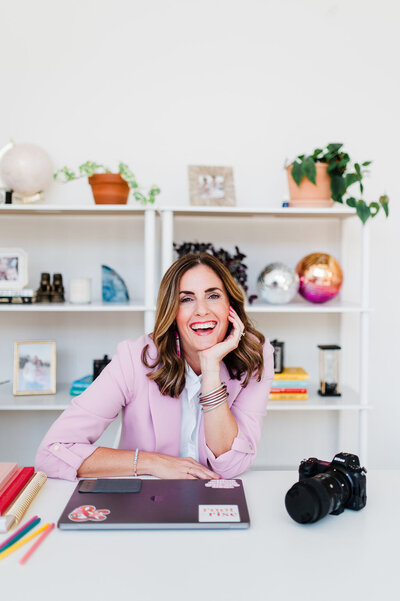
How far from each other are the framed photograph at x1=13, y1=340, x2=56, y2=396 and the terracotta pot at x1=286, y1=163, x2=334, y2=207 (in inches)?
53.0

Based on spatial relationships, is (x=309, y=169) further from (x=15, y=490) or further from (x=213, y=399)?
(x=15, y=490)

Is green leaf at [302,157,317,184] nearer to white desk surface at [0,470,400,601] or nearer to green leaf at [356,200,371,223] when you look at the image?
green leaf at [356,200,371,223]

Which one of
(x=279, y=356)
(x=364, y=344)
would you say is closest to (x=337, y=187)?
(x=364, y=344)

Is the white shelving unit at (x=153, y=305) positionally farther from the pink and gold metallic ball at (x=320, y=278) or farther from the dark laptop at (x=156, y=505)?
the dark laptop at (x=156, y=505)

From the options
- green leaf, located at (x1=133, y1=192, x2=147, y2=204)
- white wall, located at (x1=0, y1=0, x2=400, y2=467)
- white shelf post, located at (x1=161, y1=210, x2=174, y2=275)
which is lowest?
white shelf post, located at (x1=161, y1=210, x2=174, y2=275)

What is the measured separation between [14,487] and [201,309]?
0.69 m

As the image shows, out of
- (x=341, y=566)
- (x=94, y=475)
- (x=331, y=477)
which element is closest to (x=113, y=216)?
(x=94, y=475)

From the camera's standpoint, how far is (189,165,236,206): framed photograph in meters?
2.65

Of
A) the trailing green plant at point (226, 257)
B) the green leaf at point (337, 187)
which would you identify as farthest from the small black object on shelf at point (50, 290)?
the green leaf at point (337, 187)

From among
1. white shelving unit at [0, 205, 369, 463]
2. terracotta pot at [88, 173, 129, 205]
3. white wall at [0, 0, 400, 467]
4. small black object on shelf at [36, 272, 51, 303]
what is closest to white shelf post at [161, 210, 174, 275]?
white shelving unit at [0, 205, 369, 463]

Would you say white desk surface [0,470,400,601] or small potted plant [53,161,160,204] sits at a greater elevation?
small potted plant [53,161,160,204]

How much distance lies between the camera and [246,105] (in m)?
2.89

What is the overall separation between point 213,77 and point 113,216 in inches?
33.7

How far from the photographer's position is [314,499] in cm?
109
